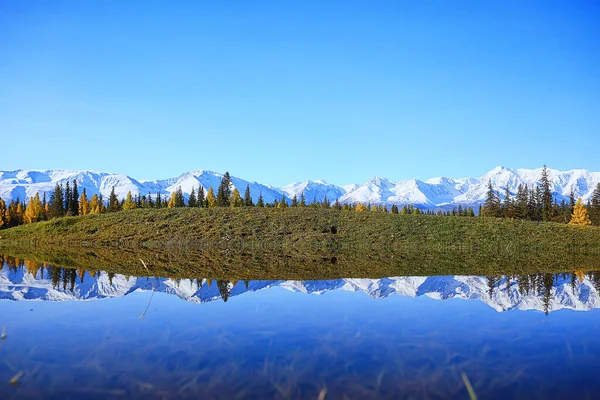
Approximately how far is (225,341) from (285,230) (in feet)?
180

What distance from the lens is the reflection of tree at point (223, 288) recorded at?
62.2 feet

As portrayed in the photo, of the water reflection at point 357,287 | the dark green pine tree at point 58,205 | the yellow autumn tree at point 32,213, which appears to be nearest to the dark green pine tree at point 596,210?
the water reflection at point 357,287

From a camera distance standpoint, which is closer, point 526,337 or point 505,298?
point 526,337

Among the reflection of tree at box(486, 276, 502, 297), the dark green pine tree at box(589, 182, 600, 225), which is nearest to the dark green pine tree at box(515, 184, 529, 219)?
the dark green pine tree at box(589, 182, 600, 225)

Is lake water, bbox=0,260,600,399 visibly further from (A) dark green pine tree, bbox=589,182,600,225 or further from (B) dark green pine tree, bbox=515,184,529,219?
(A) dark green pine tree, bbox=589,182,600,225

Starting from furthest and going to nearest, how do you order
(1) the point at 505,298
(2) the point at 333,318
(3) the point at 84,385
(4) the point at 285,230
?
(4) the point at 285,230 → (1) the point at 505,298 → (2) the point at 333,318 → (3) the point at 84,385

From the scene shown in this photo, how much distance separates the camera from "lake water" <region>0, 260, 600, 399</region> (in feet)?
27.7

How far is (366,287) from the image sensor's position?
22.1m

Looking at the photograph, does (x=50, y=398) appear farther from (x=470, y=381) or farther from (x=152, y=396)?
(x=470, y=381)

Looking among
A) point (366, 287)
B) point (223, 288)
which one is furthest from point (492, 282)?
point (223, 288)

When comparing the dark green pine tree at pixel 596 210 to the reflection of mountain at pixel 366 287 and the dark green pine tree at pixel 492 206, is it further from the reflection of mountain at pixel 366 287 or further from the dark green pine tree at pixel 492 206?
the reflection of mountain at pixel 366 287

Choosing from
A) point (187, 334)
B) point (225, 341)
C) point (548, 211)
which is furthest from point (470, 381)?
point (548, 211)

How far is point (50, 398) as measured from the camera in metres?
7.85

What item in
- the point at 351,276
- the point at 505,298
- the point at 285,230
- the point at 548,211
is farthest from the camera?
the point at 548,211
